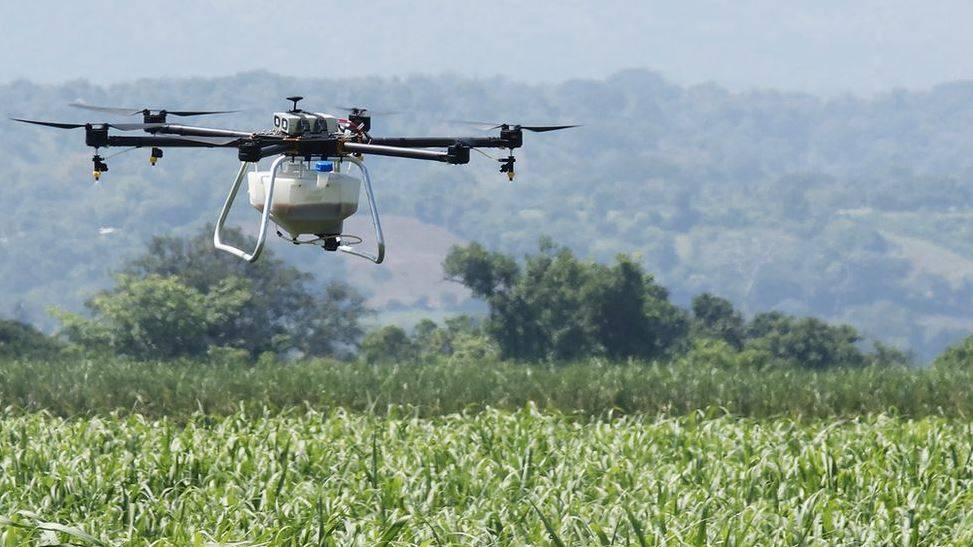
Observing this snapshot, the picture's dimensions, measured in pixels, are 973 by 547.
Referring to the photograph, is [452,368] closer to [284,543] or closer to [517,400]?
[517,400]

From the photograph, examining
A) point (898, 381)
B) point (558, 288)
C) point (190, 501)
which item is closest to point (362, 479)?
point (190, 501)

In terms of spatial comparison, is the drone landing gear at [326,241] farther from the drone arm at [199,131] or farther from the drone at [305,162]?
the drone arm at [199,131]

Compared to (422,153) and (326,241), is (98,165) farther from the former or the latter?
(422,153)

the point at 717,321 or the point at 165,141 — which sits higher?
the point at 165,141

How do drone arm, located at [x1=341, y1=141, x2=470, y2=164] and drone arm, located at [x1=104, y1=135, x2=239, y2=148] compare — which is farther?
drone arm, located at [x1=104, y1=135, x2=239, y2=148]

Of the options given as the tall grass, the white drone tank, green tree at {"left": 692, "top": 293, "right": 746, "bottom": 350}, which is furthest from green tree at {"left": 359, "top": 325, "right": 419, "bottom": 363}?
the white drone tank

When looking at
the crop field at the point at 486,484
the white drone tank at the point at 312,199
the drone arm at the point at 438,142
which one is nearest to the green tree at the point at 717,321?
the crop field at the point at 486,484

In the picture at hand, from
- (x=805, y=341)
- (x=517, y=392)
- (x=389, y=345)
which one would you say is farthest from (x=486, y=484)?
(x=389, y=345)

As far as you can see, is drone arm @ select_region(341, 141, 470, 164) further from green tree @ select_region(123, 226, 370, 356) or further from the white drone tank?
green tree @ select_region(123, 226, 370, 356)
